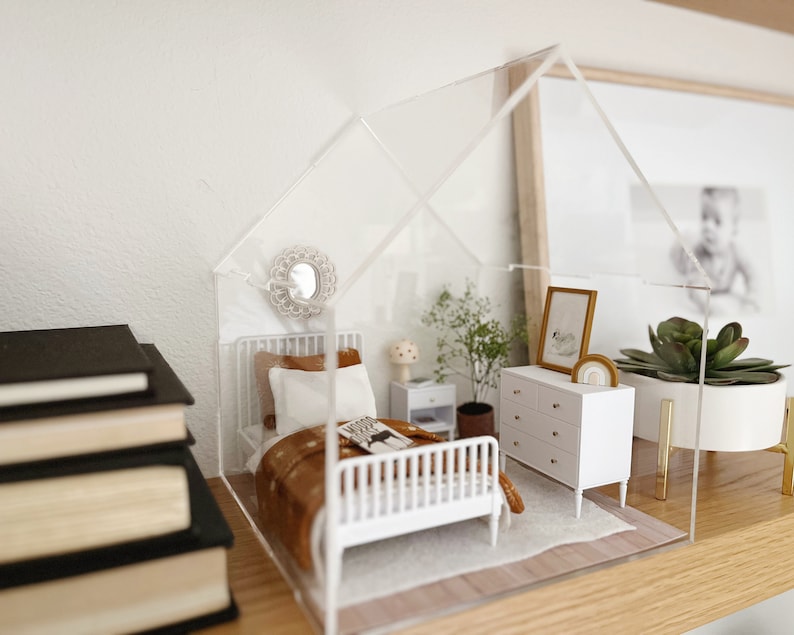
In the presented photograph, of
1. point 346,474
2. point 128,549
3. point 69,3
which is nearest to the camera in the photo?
→ point 128,549

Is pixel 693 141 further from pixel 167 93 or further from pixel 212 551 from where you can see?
pixel 212 551

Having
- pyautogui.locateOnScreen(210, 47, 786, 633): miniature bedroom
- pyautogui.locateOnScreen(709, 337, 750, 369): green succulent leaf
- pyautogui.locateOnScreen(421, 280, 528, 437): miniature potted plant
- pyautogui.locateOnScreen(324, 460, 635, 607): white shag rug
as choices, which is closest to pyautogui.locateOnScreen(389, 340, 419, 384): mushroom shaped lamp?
pyautogui.locateOnScreen(210, 47, 786, 633): miniature bedroom

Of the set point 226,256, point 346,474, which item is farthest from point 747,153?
point 346,474

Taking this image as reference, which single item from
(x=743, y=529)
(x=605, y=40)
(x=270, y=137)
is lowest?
(x=743, y=529)

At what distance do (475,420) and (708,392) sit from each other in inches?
30.0

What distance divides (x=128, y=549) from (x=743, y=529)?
61.4 inches

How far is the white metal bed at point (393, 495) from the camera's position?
1260 mm

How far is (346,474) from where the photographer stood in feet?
4.34

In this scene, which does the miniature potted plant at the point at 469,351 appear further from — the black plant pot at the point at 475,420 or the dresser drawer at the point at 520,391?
the dresser drawer at the point at 520,391

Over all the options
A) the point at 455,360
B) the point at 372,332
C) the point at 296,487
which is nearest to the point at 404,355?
the point at 372,332

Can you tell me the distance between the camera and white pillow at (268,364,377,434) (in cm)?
149

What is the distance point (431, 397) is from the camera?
2.22 metres

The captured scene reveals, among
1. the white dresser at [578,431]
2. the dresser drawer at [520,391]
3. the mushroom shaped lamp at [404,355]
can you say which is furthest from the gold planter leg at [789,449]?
the mushroom shaped lamp at [404,355]

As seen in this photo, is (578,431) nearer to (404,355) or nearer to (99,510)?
(404,355)
